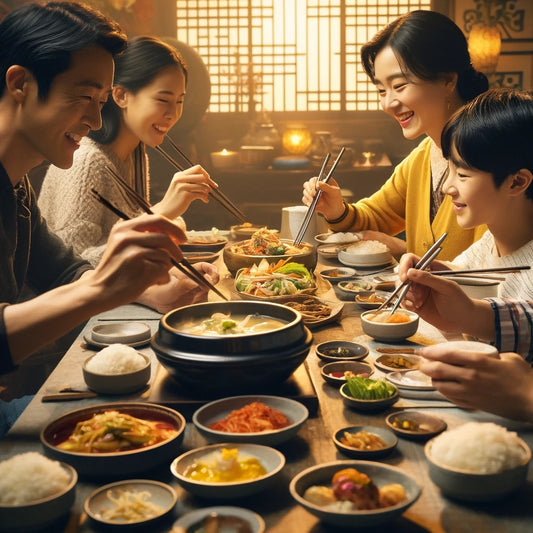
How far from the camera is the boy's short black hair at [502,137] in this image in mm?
2301

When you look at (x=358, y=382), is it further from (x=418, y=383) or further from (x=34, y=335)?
(x=34, y=335)

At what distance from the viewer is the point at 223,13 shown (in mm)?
8188

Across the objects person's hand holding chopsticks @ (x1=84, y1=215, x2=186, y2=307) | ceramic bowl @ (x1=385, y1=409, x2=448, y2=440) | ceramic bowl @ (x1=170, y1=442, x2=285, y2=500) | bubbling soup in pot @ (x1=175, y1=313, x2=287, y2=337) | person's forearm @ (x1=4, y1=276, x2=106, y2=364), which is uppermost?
person's hand holding chopsticks @ (x1=84, y1=215, x2=186, y2=307)

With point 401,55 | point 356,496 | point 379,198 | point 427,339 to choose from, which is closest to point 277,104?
point 379,198

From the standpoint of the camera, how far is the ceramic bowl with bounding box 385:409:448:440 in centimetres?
146

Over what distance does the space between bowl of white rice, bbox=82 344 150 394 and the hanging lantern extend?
269 inches

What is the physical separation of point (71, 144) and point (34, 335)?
990 millimetres

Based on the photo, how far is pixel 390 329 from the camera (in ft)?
6.96

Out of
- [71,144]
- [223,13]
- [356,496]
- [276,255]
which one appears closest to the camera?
[356,496]

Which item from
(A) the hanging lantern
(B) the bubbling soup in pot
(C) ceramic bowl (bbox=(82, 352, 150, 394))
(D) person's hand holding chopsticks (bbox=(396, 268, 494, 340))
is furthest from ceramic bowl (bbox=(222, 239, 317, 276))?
(A) the hanging lantern

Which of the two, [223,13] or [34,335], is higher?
[223,13]

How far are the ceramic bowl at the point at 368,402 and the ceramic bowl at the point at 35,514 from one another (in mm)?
703

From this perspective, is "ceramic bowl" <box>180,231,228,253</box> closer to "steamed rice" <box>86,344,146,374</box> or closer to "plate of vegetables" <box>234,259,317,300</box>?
"plate of vegetables" <box>234,259,317,300</box>

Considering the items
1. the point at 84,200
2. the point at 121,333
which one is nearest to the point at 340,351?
the point at 121,333
